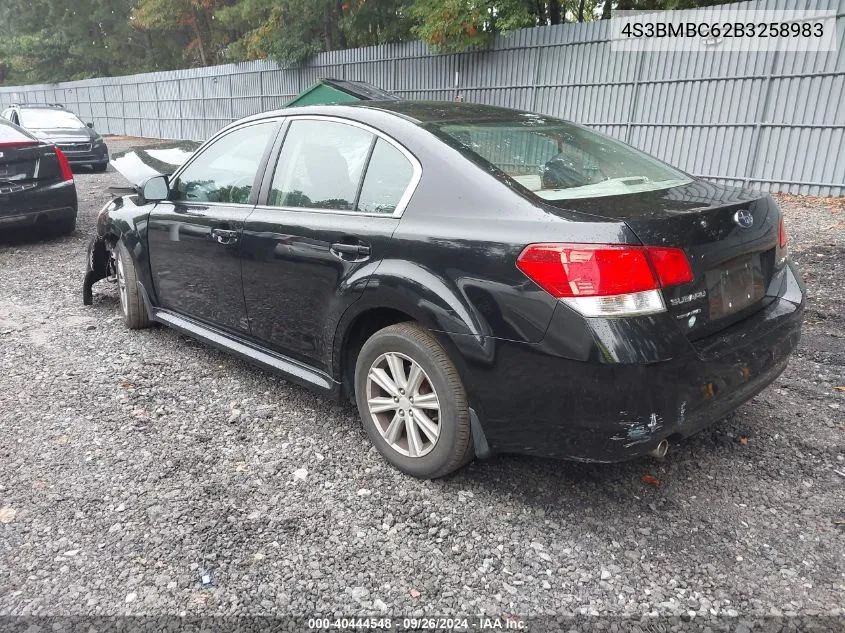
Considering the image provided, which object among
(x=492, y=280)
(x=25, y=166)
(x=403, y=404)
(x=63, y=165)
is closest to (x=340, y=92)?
(x=63, y=165)

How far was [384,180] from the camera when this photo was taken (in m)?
2.95

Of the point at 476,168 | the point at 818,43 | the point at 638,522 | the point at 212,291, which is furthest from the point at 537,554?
the point at 818,43

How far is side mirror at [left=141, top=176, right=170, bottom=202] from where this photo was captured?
411cm

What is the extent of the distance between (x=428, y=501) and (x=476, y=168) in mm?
1414

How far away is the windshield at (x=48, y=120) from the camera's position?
15695mm

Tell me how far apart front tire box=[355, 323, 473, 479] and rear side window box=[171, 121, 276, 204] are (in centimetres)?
135

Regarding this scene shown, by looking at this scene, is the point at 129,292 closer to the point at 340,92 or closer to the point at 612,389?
the point at 612,389

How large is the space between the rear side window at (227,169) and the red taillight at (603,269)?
1998 millimetres

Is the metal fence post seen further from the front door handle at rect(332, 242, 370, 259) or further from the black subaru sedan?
the front door handle at rect(332, 242, 370, 259)

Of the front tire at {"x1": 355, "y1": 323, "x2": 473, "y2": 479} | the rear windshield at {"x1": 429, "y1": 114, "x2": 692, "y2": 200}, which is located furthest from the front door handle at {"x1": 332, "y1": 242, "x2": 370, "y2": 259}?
the rear windshield at {"x1": 429, "y1": 114, "x2": 692, "y2": 200}

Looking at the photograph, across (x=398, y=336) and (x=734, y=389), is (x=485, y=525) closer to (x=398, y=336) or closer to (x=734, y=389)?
(x=398, y=336)

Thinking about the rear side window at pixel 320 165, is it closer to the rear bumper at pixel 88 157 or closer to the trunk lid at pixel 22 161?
the trunk lid at pixel 22 161

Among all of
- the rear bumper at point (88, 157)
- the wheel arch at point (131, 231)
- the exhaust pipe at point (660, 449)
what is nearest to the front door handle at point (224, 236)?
the wheel arch at point (131, 231)

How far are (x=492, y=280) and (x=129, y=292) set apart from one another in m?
3.37
